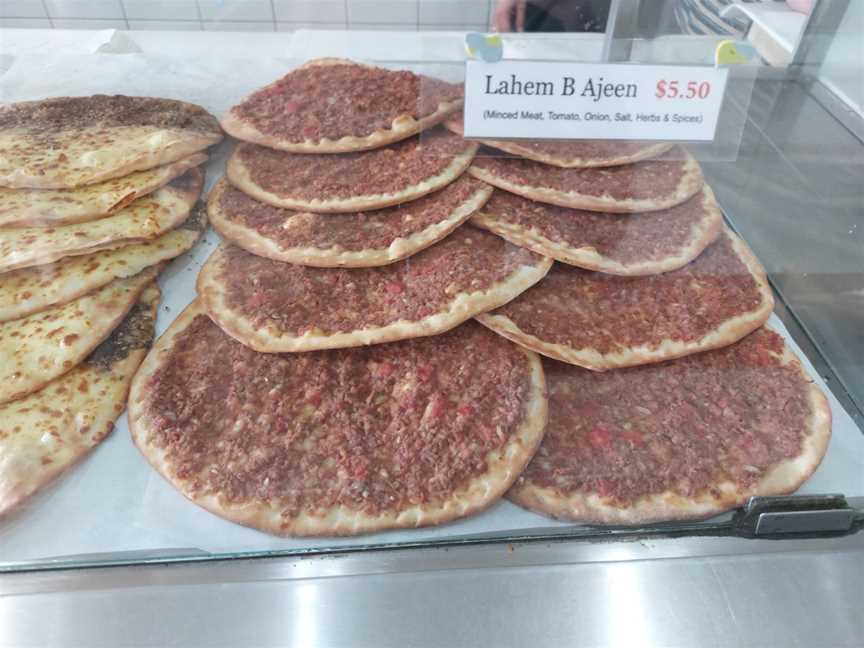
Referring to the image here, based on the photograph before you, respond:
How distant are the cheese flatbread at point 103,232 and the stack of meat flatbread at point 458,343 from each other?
11 cm

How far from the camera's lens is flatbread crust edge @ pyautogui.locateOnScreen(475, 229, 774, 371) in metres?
1.49

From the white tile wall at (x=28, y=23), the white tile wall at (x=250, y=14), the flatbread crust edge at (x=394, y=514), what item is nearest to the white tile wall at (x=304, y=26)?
the white tile wall at (x=250, y=14)

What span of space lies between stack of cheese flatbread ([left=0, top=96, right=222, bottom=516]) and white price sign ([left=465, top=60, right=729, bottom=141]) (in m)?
0.97

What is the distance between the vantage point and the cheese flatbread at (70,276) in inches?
62.4

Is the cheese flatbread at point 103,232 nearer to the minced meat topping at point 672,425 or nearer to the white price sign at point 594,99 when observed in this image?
the white price sign at point 594,99

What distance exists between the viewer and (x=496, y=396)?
146cm

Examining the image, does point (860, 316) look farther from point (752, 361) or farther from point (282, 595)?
point (282, 595)

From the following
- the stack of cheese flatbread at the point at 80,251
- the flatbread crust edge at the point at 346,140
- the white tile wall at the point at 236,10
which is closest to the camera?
the stack of cheese flatbread at the point at 80,251

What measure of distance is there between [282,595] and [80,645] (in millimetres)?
407

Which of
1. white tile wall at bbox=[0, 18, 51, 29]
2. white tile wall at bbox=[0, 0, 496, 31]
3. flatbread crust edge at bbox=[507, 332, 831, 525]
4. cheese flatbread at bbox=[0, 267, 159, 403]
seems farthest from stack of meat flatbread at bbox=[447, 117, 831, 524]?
white tile wall at bbox=[0, 18, 51, 29]

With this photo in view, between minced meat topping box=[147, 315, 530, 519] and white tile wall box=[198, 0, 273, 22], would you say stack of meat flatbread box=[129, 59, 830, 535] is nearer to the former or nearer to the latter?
minced meat topping box=[147, 315, 530, 519]

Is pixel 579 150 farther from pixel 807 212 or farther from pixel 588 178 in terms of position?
pixel 807 212

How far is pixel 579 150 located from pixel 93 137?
1433 mm

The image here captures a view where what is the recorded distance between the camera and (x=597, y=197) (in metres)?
1.69
